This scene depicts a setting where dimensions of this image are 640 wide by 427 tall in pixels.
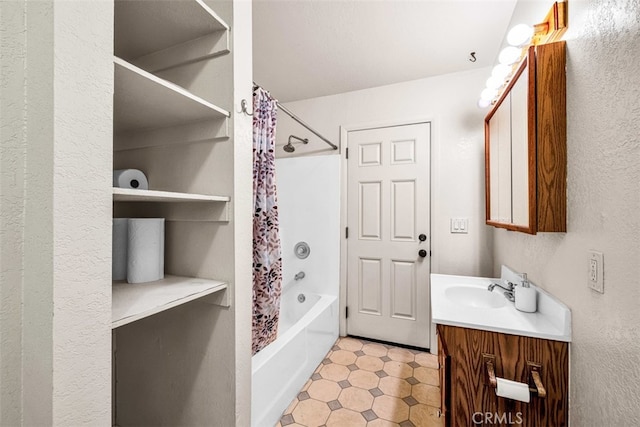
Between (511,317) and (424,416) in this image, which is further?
(424,416)

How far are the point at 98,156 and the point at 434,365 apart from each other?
244cm

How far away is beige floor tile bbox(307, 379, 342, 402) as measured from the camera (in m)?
1.74

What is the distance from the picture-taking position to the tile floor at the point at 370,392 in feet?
5.10

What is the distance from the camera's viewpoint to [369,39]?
6.05 feet

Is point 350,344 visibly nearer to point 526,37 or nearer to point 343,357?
point 343,357

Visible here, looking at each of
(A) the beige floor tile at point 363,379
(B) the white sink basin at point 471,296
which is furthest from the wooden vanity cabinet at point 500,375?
(A) the beige floor tile at point 363,379

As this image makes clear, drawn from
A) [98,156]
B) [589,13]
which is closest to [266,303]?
[98,156]

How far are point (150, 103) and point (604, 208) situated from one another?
1.51 meters

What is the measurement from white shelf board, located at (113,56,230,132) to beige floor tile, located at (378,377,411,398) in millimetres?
1922

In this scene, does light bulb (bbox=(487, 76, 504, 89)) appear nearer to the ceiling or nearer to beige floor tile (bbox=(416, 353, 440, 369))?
the ceiling

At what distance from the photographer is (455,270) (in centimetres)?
223

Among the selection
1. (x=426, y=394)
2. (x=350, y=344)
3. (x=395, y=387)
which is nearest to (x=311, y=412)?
(x=395, y=387)

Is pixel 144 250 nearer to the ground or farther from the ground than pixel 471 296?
farther from the ground

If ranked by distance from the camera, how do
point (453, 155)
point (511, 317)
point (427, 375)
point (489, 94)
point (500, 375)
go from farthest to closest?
point (453, 155)
point (427, 375)
point (489, 94)
point (511, 317)
point (500, 375)
